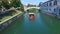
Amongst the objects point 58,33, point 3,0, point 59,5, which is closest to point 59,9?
point 59,5

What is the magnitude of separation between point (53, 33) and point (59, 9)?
2269 cm

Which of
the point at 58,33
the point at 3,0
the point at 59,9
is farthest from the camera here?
the point at 59,9

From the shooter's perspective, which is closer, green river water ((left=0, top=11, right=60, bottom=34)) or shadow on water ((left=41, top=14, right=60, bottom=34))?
green river water ((left=0, top=11, right=60, bottom=34))

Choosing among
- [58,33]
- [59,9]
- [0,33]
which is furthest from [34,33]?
[59,9]

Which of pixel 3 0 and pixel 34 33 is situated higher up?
pixel 3 0

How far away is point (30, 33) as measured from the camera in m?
21.4

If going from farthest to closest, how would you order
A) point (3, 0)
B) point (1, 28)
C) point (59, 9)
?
1. point (59, 9)
2. point (3, 0)
3. point (1, 28)

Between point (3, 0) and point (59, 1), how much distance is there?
15.4 meters

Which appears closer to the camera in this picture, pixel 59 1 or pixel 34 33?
pixel 34 33

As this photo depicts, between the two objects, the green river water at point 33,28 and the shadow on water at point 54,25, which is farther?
the shadow on water at point 54,25

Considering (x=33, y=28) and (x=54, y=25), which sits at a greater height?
(x=33, y=28)

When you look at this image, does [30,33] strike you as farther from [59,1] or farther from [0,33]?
[59,1]

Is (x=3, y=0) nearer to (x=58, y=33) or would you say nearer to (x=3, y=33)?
(x=3, y=33)

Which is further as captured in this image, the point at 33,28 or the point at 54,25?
the point at 54,25
